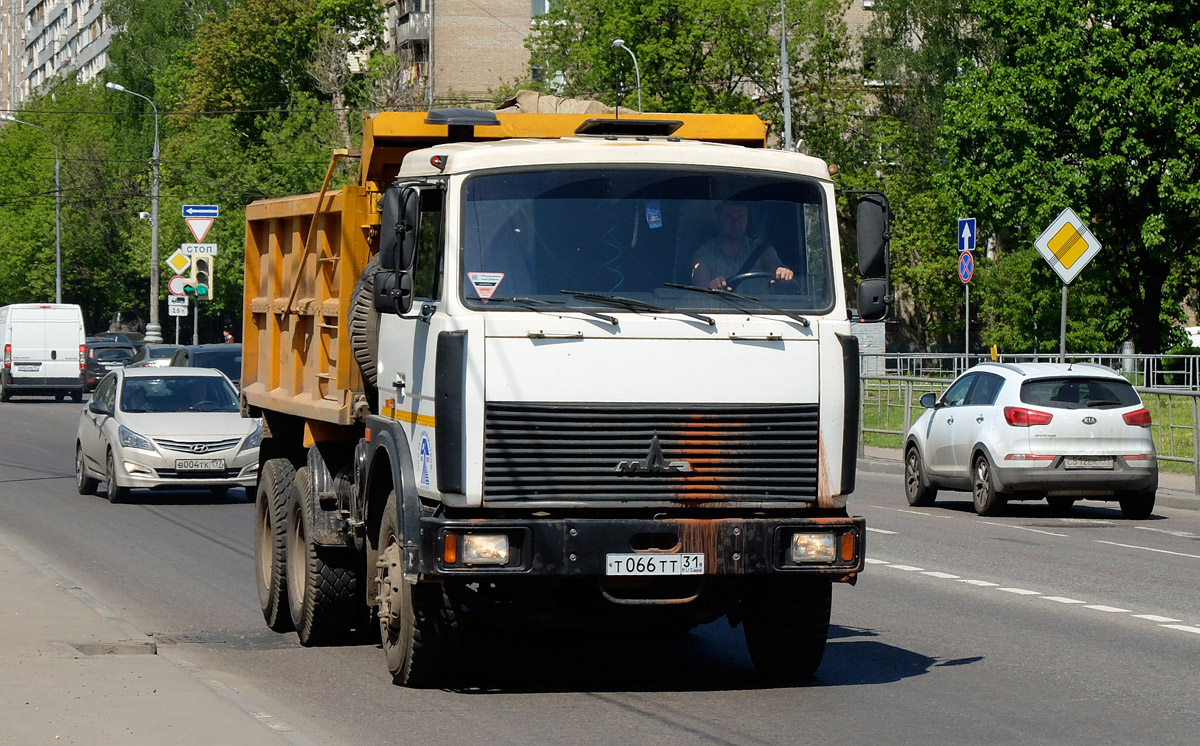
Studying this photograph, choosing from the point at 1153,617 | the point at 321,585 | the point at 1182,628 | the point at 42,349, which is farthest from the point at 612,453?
the point at 42,349

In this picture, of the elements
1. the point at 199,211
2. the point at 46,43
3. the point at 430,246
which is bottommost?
the point at 430,246

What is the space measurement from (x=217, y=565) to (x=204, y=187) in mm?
54726

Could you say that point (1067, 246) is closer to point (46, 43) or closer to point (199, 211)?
point (199, 211)

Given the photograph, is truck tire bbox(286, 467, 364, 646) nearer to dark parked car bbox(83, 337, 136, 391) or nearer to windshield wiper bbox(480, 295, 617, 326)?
windshield wiper bbox(480, 295, 617, 326)

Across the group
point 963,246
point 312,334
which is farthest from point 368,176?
point 963,246

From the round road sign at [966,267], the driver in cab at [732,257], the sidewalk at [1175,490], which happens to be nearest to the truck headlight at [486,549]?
the driver in cab at [732,257]

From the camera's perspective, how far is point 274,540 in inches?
426

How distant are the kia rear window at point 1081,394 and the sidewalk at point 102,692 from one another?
443 inches

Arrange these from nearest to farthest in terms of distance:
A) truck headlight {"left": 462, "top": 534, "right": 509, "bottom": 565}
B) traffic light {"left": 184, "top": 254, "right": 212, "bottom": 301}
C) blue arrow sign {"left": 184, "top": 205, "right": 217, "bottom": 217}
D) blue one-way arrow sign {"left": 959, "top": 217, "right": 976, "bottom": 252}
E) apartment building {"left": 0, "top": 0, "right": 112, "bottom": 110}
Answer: truck headlight {"left": 462, "top": 534, "right": 509, "bottom": 565}, blue one-way arrow sign {"left": 959, "top": 217, "right": 976, "bottom": 252}, traffic light {"left": 184, "top": 254, "right": 212, "bottom": 301}, blue arrow sign {"left": 184, "top": 205, "right": 217, "bottom": 217}, apartment building {"left": 0, "top": 0, "right": 112, "bottom": 110}

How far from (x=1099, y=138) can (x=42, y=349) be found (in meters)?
28.7

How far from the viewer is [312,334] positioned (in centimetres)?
1035

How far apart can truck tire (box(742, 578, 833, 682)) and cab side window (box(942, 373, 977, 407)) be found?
11798 millimetres

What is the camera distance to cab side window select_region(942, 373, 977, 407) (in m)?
20.4

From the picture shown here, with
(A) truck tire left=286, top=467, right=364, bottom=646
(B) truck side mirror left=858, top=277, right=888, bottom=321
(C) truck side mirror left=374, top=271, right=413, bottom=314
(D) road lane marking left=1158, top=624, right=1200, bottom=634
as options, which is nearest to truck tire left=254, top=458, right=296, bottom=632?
(A) truck tire left=286, top=467, right=364, bottom=646
